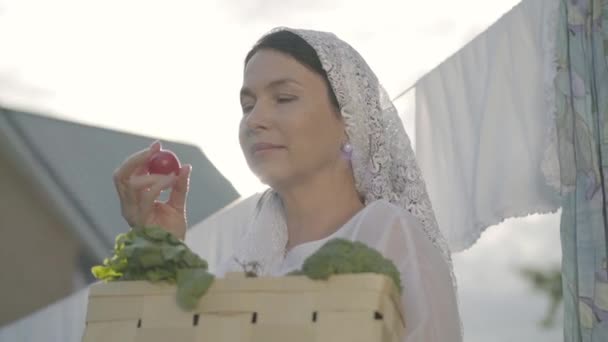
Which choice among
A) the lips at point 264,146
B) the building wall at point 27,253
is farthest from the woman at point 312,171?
the building wall at point 27,253

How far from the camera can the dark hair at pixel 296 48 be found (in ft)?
4.79

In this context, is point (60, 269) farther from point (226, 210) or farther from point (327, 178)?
point (327, 178)

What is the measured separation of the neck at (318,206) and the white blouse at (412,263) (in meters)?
0.04

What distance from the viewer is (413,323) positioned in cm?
117

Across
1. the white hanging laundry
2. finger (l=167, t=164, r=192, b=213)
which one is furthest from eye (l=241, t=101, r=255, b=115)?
the white hanging laundry

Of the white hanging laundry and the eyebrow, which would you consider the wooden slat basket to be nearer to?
the eyebrow

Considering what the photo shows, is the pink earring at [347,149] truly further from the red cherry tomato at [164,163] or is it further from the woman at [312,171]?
the red cherry tomato at [164,163]

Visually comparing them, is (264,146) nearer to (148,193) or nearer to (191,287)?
(148,193)

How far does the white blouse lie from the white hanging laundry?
2.45 feet

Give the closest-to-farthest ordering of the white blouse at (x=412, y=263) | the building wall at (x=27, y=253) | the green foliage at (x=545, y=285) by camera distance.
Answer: the white blouse at (x=412, y=263)
the building wall at (x=27, y=253)
the green foliage at (x=545, y=285)

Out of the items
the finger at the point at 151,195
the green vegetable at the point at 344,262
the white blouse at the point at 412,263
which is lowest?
the green vegetable at the point at 344,262

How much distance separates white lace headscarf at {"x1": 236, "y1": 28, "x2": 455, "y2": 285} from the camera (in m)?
1.47

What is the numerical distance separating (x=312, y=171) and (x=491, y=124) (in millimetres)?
826

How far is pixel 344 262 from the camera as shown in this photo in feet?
2.92
